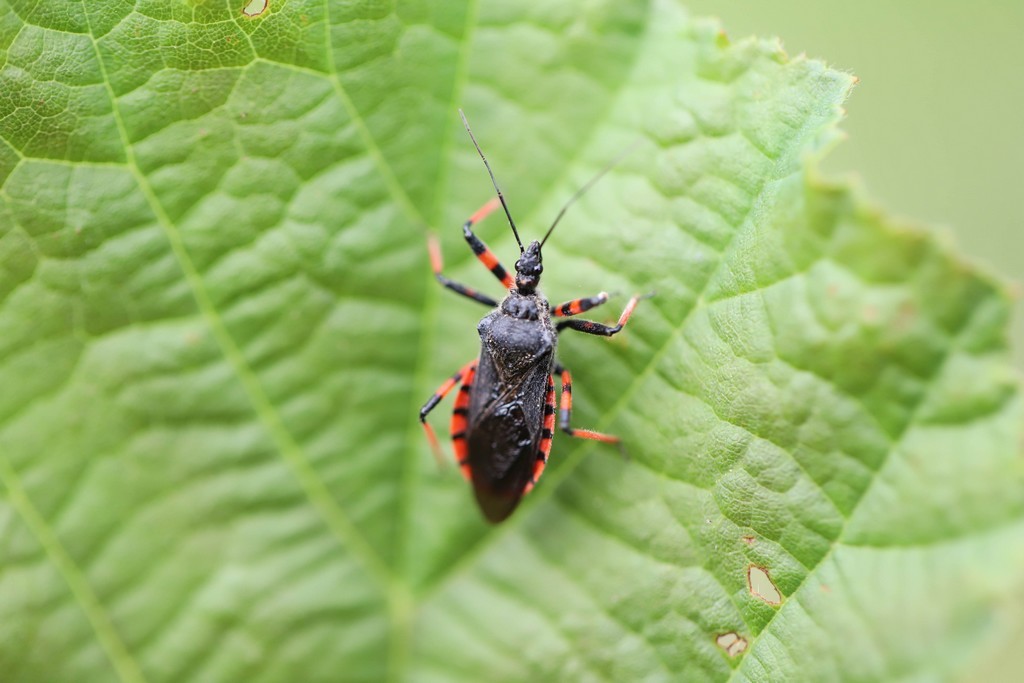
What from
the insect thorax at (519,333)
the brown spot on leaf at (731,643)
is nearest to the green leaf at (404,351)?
the brown spot on leaf at (731,643)

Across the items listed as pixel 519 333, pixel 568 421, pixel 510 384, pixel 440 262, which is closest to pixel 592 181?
pixel 440 262

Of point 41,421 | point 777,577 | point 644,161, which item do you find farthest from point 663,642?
point 41,421

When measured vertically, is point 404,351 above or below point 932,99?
below

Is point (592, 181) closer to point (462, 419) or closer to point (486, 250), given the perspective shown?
point (486, 250)

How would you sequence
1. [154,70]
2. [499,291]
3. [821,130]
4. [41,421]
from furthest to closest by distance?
[499,291] → [41,421] → [154,70] → [821,130]

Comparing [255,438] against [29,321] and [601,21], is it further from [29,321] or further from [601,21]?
Result: [601,21]

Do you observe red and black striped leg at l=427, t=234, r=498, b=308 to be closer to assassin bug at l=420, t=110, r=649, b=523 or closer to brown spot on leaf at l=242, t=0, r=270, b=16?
assassin bug at l=420, t=110, r=649, b=523

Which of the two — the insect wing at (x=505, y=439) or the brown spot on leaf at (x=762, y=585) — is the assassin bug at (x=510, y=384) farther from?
the brown spot on leaf at (x=762, y=585)
